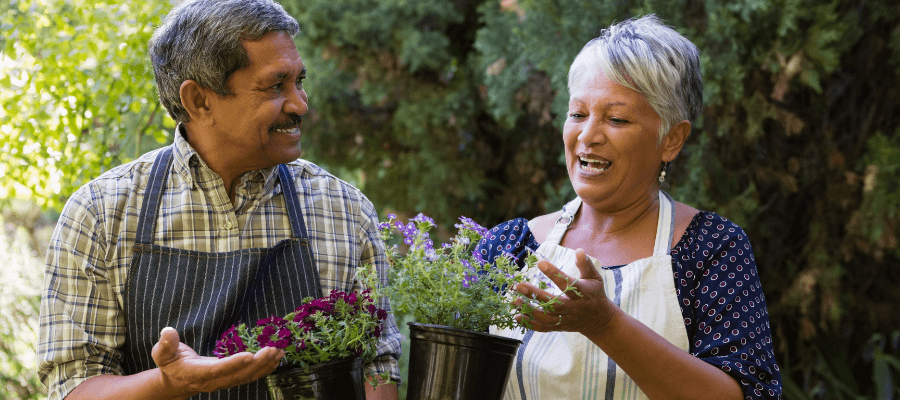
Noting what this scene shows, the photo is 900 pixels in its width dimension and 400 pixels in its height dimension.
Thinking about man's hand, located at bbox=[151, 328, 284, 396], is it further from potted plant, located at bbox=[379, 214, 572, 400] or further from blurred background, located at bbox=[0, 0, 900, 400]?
blurred background, located at bbox=[0, 0, 900, 400]

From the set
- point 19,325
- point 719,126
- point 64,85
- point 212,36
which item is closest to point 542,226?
point 212,36

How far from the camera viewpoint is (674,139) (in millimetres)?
1842

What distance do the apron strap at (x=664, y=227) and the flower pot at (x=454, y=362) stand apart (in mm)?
600

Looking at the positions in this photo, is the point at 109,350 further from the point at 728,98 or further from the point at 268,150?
the point at 728,98

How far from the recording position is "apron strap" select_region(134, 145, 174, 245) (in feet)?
5.18

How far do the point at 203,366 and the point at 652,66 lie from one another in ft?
3.85

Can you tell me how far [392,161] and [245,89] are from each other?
2415 millimetres

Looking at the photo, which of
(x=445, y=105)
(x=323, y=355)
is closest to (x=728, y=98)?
(x=445, y=105)

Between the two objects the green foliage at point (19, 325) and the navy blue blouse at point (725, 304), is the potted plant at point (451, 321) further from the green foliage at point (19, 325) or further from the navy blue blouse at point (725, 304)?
the green foliage at point (19, 325)

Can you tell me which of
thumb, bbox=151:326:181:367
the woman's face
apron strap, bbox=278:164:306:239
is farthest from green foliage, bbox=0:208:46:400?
the woman's face

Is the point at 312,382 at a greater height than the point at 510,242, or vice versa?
the point at 510,242

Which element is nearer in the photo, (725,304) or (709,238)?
(725,304)

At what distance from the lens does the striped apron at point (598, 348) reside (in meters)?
1.70

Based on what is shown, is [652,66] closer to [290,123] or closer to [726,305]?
[726,305]
